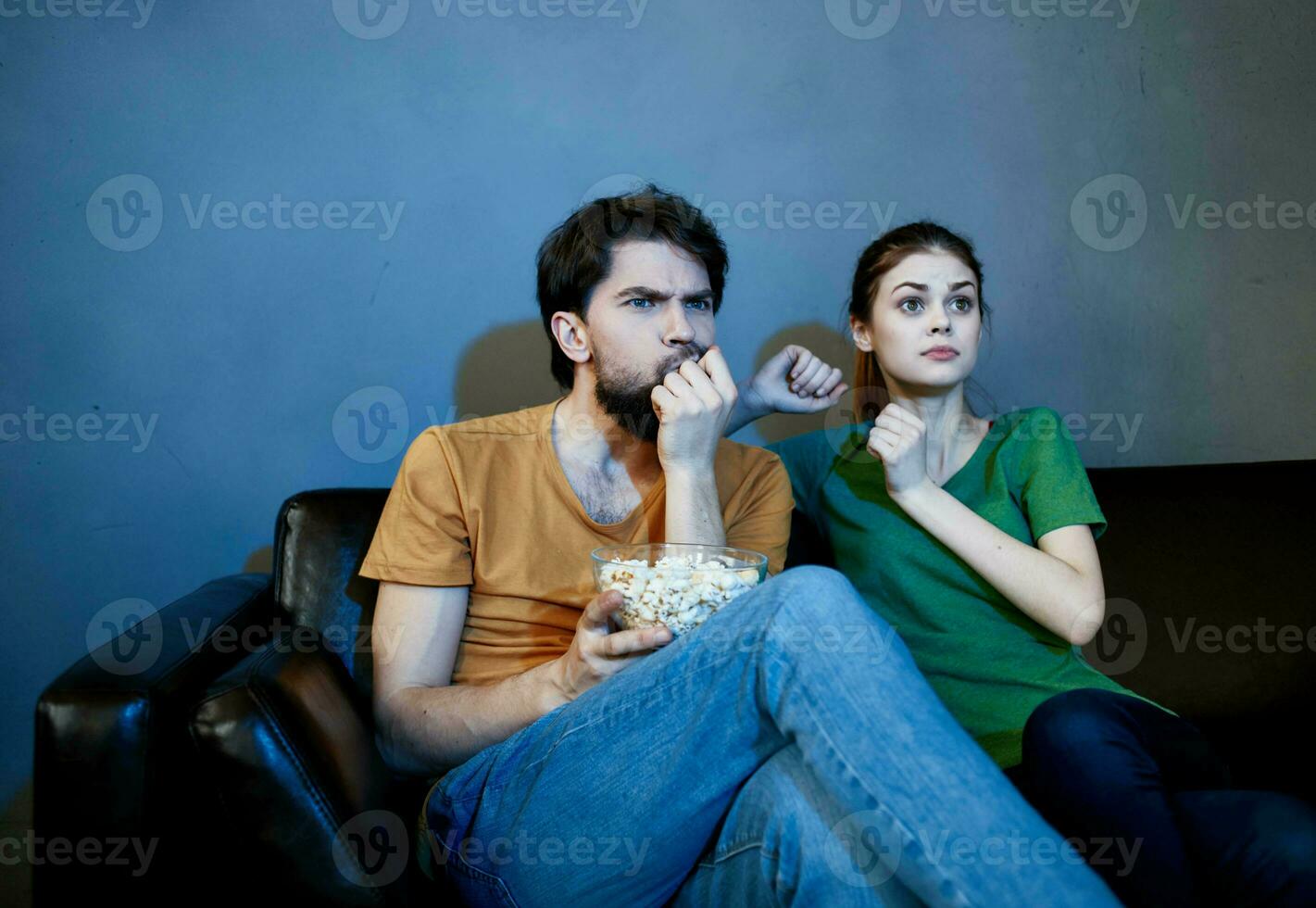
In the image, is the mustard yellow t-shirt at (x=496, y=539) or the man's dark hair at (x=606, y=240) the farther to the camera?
the man's dark hair at (x=606, y=240)

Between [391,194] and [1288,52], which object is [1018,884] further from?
[1288,52]

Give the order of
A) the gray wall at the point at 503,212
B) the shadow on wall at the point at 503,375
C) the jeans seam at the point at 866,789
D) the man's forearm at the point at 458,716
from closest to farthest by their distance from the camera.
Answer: the jeans seam at the point at 866,789 → the man's forearm at the point at 458,716 → the gray wall at the point at 503,212 → the shadow on wall at the point at 503,375

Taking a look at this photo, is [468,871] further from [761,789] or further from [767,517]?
[767,517]

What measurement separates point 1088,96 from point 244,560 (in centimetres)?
199

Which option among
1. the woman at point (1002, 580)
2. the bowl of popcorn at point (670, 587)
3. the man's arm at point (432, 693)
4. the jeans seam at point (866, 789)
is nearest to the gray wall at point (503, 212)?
the woman at point (1002, 580)

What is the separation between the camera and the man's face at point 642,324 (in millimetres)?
1507

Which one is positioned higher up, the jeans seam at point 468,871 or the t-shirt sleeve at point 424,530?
the t-shirt sleeve at point 424,530

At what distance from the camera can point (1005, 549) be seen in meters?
1.44

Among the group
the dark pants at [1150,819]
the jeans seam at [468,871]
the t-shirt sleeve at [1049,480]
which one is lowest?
the jeans seam at [468,871]

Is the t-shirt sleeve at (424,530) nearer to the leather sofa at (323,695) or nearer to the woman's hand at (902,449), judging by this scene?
the leather sofa at (323,695)

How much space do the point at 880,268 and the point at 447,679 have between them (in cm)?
97

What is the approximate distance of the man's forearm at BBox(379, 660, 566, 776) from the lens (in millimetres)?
1242

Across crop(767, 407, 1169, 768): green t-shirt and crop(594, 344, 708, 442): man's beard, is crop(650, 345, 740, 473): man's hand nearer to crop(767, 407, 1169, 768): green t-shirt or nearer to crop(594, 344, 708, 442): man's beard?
crop(594, 344, 708, 442): man's beard

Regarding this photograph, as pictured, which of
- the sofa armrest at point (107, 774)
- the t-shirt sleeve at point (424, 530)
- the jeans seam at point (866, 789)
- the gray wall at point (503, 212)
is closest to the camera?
the jeans seam at point (866, 789)
